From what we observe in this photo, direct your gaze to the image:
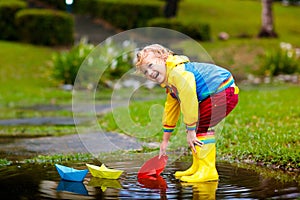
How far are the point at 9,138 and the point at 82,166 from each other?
8.62ft

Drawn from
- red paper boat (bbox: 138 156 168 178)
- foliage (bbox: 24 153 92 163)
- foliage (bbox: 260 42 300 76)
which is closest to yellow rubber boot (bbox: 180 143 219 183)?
red paper boat (bbox: 138 156 168 178)

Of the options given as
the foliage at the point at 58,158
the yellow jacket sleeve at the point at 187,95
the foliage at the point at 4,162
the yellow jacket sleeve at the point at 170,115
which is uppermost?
the yellow jacket sleeve at the point at 187,95

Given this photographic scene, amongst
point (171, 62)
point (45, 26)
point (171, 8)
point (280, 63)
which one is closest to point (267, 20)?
point (171, 8)

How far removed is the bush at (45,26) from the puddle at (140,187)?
16.1 m

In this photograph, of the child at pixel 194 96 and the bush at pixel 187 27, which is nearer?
the child at pixel 194 96

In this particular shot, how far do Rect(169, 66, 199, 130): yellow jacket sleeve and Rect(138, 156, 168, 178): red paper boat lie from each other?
51 cm

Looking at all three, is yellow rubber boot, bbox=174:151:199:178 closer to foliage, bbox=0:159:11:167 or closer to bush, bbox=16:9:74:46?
foliage, bbox=0:159:11:167

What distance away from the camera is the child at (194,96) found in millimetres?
4661

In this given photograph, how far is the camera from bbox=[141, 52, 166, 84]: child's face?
15.5 feet

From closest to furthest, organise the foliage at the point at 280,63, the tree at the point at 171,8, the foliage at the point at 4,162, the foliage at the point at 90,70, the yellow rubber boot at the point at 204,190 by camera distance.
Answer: the yellow rubber boot at the point at 204,190 → the foliage at the point at 4,162 → the foliage at the point at 90,70 → the foliage at the point at 280,63 → the tree at the point at 171,8

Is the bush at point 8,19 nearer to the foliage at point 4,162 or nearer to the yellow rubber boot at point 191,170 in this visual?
the foliage at point 4,162

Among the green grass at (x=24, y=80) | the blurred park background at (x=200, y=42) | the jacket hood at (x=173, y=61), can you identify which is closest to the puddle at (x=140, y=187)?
the blurred park background at (x=200, y=42)

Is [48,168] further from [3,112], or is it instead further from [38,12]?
[38,12]

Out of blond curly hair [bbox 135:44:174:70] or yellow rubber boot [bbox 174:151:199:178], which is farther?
yellow rubber boot [bbox 174:151:199:178]
